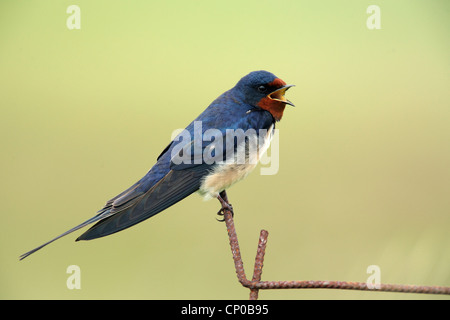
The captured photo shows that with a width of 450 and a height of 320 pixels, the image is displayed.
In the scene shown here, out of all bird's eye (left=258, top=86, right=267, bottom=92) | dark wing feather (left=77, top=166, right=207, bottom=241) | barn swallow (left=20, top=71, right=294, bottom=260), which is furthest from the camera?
bird's eye (left=258, top=86, right=267, bottom=92)

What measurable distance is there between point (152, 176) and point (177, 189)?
152 millimetres

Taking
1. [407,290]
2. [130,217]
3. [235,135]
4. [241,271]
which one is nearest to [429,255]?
[407,290]

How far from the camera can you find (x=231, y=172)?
2.11 meters

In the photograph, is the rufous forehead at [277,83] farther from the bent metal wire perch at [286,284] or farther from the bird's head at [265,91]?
the bent metal wire perch at [286,284]

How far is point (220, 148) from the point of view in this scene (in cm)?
207

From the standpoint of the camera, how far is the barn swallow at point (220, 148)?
2.02 meters

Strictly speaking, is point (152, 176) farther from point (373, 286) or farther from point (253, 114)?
point (373, 286)

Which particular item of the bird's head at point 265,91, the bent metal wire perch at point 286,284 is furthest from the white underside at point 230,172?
the bent metal wire perch at point 286,284

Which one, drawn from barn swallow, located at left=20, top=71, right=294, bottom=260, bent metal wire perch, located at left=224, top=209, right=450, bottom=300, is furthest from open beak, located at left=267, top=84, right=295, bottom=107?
bent metal wire perch, located at left=224, top=209, right=450, bottom=300

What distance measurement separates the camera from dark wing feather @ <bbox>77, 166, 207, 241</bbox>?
1.78 meters

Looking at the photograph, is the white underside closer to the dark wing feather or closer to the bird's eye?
the dark wing feather

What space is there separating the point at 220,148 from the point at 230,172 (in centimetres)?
A: 12

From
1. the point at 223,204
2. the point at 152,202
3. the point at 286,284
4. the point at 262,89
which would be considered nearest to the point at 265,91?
the point at 262,89

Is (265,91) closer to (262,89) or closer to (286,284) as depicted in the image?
(262,89)
